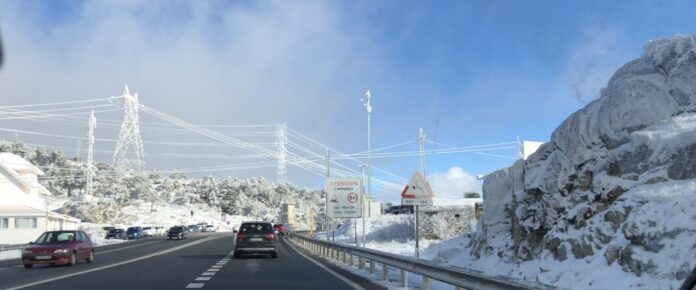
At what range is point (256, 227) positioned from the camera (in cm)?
3042

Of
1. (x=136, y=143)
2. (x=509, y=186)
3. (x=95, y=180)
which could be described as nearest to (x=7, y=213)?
(x=136, y=143)

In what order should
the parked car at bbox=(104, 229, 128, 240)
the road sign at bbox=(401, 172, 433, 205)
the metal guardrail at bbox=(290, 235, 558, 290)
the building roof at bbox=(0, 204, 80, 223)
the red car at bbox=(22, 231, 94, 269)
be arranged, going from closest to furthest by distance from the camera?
the metal guardrail at bbox=(290, 235, 558, 290), the road sign at bbox=(401, 172, 433, 205), the red car at bbox=(22, 231, 94, 269), the building roof at bbox=(0, 204, 80, 223), the parked car at bbox=(104, 229, 128, 240)

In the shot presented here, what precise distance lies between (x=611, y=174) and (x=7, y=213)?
2385 inches

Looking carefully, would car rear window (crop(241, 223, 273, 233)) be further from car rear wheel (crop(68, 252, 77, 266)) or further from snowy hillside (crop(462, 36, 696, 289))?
snowy hillside (crop(462, 36, 696, 289))

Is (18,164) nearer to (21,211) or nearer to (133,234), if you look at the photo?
(133,234)

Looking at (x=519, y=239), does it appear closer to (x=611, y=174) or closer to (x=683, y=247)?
(x=611, y=174)

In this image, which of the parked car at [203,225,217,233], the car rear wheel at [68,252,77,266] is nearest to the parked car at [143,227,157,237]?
the parked car at [203,225,217,233]

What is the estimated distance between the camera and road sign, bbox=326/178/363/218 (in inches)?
1373

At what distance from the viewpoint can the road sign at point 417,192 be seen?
1733 centimetres

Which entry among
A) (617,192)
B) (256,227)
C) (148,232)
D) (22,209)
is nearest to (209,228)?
(148,232)

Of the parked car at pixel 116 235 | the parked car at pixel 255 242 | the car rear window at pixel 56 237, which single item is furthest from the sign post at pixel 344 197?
the parked car at pixel 116 235

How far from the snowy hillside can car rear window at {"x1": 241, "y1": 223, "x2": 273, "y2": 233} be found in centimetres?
1062

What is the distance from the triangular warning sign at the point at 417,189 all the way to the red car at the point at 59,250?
14441mm

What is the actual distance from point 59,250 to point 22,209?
1784 inches
